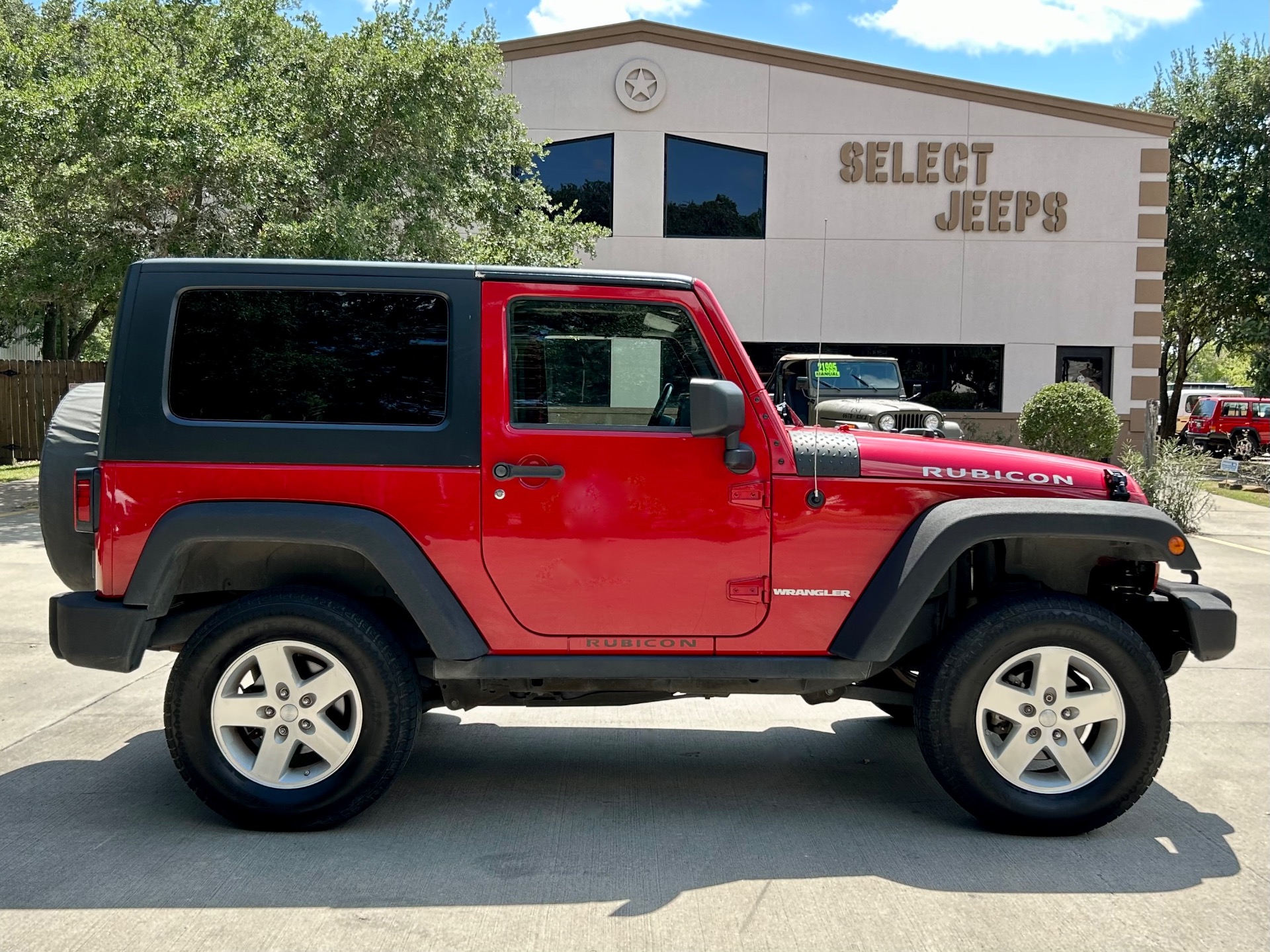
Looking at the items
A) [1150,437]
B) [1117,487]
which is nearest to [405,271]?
[1117,487]

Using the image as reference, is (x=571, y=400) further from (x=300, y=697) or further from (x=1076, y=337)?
(x=1076, y=337)

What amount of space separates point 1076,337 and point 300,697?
19465 millimetres

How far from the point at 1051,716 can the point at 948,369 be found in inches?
693

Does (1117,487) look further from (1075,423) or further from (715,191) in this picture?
(715,191)

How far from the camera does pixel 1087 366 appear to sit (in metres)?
21.0

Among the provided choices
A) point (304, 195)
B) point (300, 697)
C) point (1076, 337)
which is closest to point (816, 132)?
point (1076, 337)

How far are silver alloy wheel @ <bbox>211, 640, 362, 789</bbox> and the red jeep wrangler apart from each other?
0.03ft

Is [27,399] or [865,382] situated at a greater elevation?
[865,382]

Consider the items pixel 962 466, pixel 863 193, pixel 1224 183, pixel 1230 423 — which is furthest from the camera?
pixel 1230 423

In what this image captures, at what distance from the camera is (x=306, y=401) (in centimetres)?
412

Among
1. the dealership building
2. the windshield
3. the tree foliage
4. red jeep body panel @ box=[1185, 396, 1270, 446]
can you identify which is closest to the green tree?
red jeep body panel @ box=[1185, 396, 1270, 446]

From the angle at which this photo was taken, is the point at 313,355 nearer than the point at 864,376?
Yes

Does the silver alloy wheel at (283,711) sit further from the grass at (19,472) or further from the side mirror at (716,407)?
the grass at (19,472)

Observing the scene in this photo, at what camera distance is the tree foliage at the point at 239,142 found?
11.9 m
